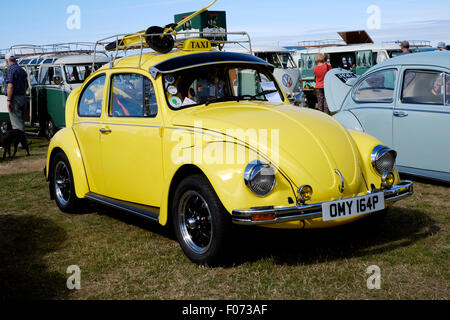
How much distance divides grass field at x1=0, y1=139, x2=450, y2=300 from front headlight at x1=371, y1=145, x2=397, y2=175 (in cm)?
63

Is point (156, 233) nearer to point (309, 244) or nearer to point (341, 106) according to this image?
point (309, 244)

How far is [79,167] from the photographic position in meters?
6.36

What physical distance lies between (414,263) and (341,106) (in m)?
4.28

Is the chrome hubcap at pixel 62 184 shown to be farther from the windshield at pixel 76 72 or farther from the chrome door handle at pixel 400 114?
the windshield at pixel 76 72


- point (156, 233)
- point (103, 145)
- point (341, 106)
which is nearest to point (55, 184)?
point (103, 145)

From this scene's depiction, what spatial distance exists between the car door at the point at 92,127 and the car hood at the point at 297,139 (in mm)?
1341

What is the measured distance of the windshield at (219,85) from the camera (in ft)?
17.8

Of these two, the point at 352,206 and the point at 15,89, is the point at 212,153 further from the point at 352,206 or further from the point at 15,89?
the point at 15,89

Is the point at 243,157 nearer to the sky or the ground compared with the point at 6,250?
→ nearer to the sky

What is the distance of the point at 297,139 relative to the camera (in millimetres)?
4676

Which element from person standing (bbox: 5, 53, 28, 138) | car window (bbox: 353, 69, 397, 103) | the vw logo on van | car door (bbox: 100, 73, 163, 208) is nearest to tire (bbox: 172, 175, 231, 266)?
car door (bbox: 100, 73, 163, 208)

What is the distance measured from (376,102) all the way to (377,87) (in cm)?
24
